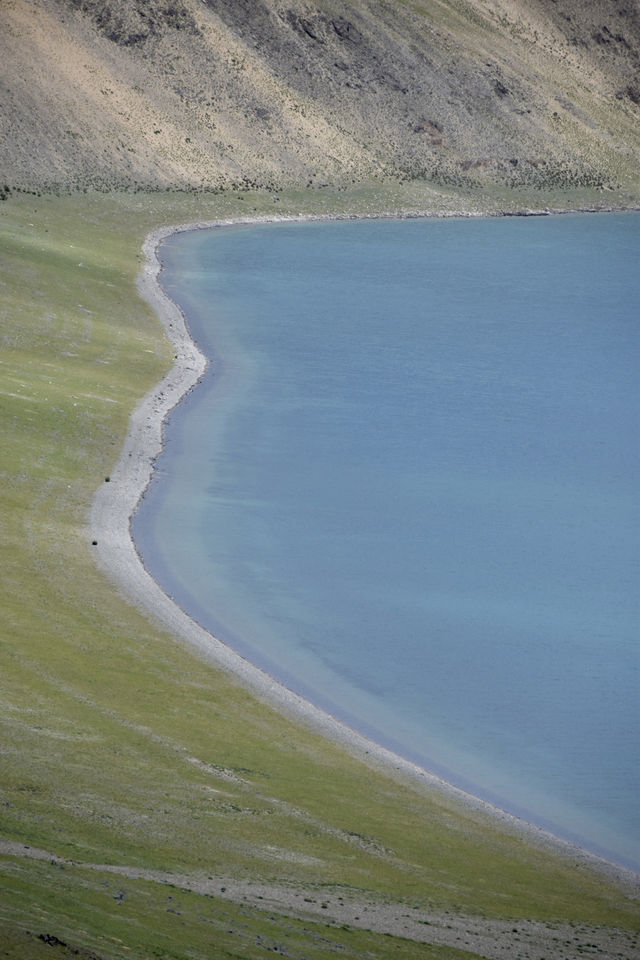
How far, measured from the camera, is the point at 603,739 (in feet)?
→ 122

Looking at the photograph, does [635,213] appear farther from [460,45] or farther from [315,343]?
[315,343]

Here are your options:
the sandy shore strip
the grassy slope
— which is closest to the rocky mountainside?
the sandy shore strip

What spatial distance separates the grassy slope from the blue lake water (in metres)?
3.29

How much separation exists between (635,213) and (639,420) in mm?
81222

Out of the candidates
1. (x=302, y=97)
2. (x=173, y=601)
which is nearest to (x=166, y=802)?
(x=173, y=601)

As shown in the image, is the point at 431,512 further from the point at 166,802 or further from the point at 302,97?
the point at 302,97

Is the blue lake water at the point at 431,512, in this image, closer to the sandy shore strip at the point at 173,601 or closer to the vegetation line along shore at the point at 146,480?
the sandy shore strip at the point at 173,601

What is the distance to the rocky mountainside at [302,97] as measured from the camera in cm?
12169

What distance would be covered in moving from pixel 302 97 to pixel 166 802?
4908 inches

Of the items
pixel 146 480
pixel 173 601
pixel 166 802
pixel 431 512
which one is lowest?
pixel 166 802

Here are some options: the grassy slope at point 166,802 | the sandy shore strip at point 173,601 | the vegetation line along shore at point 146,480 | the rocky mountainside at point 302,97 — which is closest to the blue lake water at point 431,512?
the sandy shore strip at point 173,601

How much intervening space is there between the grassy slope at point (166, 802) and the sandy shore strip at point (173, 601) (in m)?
0.68

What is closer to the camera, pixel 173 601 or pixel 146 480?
pixel 173 601

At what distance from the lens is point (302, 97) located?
5669 inches
